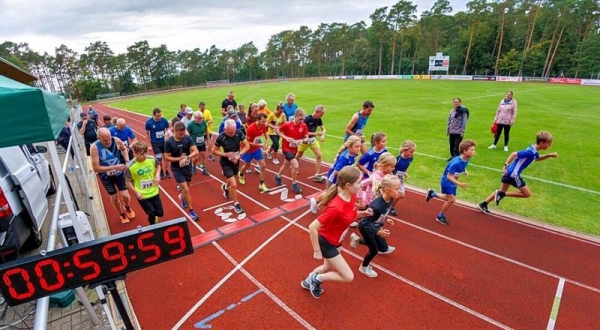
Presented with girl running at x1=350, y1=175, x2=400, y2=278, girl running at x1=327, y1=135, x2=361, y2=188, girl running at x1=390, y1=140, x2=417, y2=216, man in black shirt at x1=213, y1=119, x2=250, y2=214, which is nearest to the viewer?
girl running at x1=350, y1=175, x2=400, y2=278

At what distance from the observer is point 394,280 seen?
4965 mm

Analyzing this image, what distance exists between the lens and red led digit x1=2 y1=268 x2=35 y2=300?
7.59 ft

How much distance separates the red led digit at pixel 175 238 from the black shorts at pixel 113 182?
4.67m

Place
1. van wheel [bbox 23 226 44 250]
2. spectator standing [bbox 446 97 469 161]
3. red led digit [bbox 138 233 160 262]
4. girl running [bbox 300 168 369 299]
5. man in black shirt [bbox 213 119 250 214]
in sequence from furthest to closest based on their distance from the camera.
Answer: spectator standing [bbox 446 97 469 161], man in black shirt [bbox 213 119 250 214], van wheel [bbox 23 226 44 250], girl running [bbox 300 168 369 299], red led digit [bbox 138 233 160 262]

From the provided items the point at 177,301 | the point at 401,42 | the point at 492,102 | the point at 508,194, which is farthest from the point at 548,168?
the point at 401,42

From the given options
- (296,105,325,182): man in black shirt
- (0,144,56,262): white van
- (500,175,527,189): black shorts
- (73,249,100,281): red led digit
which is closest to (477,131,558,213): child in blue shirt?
(500,175,527,189): black shorts

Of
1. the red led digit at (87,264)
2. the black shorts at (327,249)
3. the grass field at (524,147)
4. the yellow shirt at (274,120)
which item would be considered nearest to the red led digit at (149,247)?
the red led digit at (87,264)

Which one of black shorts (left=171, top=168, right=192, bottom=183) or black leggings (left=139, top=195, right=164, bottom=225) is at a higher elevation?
black shorts (left=171, top=168, right=192, bottom=183)

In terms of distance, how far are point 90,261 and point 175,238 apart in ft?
2.28

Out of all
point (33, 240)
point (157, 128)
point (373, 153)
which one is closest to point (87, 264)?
point (33, 240)

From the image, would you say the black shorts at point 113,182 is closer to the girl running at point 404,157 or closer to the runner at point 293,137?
the runner at point 293,137

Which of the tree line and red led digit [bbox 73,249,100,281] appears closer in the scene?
red led digit [bbox 73,249,100,281]

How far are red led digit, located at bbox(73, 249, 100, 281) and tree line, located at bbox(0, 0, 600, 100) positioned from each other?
239 ft

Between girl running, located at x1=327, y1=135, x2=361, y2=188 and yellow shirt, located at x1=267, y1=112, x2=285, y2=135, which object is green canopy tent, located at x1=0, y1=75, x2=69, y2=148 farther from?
yellow shirt, located at x1=267, y1=112, x2=285, y2=135
